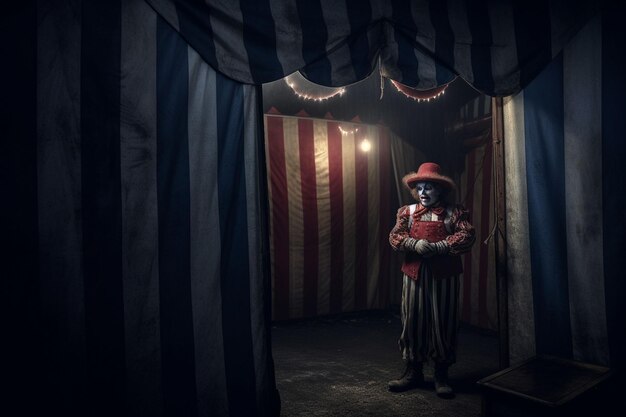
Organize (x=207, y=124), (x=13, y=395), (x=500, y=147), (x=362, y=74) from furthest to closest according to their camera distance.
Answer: (x=500, y=147) < (x=362, y=74) < (x=207, y=124) < (x=13, y=395)

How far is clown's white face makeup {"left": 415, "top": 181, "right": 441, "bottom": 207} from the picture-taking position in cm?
399

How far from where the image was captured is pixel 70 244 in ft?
7.04

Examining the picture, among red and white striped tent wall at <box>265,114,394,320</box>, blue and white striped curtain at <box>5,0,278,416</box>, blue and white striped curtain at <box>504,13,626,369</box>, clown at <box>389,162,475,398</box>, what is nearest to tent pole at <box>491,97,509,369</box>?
blue and white striped curtain at <box>504,13,626,369</box>

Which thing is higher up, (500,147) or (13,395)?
(500,147)

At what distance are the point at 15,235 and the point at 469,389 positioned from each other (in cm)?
385

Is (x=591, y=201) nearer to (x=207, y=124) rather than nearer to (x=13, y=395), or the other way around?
(x=207, y=124)

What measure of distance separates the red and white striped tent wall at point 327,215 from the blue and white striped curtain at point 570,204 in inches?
137

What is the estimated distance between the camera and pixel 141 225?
229cm

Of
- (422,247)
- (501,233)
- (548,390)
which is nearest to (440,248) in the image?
(422,247)

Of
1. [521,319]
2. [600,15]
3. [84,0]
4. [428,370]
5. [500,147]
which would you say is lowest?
[428,370]

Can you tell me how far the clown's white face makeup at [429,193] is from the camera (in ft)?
13.1

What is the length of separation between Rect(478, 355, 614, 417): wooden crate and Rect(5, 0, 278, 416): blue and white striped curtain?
1.49 metres

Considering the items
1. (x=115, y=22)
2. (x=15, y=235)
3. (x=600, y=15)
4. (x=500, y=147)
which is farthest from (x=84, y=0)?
(x=600, y=15)

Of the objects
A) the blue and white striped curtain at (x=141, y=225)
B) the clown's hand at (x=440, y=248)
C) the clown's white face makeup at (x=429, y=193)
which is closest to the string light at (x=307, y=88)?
the clown's white face makeup at (x=429, y=193)
